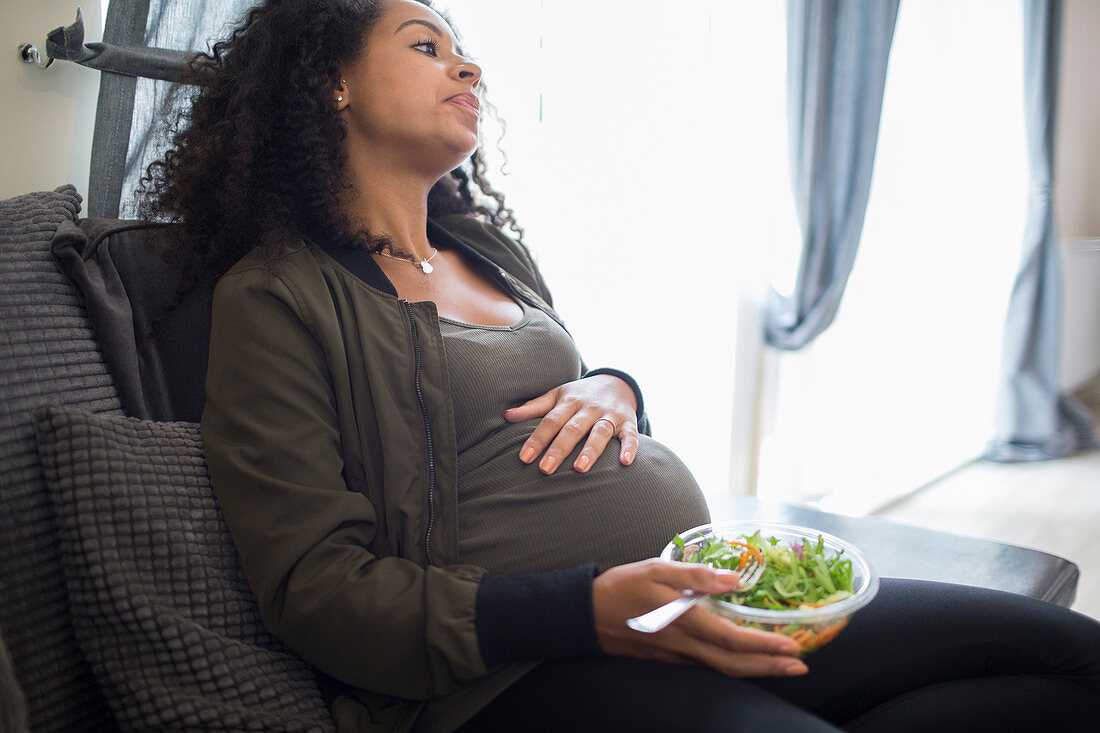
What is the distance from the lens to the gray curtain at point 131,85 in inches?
45.9

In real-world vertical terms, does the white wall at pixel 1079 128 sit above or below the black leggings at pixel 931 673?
above

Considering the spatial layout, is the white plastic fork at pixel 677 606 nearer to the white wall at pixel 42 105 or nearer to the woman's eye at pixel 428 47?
the woman's eye at pixel 428 47

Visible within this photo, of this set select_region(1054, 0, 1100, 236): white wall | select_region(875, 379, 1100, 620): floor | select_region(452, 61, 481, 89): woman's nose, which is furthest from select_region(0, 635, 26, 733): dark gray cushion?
select_region(1054, 0, 1100, 236): white wall

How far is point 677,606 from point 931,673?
1.35 ft

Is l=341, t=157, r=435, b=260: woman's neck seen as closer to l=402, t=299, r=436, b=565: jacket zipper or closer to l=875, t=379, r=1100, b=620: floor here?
l=402, t=299, r=436, b=565: jacket zipper

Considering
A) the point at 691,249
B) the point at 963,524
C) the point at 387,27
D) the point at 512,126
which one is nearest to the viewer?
the point at 387,27

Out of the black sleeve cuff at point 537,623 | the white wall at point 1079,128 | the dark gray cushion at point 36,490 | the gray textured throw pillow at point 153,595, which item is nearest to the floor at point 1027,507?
the white wall at point 1079,128

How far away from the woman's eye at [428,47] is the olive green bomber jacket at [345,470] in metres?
0.36

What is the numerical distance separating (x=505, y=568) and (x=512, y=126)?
1201 millimetres

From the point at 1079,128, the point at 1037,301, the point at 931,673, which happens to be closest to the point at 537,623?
the point at 931,673

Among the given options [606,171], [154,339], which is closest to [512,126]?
[606,171]

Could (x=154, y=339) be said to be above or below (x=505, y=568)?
above

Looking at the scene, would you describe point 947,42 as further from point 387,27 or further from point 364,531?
point 364,531

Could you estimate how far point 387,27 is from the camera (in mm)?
1194
